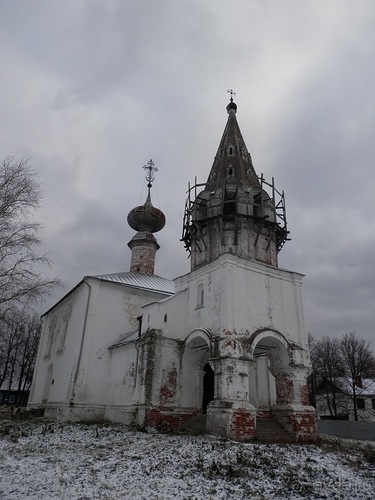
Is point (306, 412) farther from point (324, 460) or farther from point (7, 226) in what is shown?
point (7, 226)

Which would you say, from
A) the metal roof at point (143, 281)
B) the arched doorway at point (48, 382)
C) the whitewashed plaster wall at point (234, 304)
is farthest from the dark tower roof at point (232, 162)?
the arched doorway at point (48, 382)

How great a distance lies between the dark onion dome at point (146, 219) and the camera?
2719 cm

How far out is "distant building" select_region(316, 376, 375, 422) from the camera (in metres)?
36.1

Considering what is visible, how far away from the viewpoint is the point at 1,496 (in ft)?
20.6

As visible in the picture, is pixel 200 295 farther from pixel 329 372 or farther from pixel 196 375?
pixel 329 372

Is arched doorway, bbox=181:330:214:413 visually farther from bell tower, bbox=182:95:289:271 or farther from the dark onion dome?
the dark onion dome

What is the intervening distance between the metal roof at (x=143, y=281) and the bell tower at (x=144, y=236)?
124 centimetres

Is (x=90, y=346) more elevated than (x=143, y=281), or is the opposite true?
(x=143, y=281)

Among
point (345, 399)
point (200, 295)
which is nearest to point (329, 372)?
point (345, 399)

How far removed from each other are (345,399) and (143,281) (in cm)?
2554

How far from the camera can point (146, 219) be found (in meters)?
27.2

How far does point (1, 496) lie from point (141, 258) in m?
20.8

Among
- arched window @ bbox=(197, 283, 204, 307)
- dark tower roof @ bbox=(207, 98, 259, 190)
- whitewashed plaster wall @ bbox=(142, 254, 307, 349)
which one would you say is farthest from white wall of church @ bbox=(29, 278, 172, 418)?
dark tower roof @ bbox=(207, 98, 259, 190)

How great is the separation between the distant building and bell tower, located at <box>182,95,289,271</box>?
23102 millimetres
